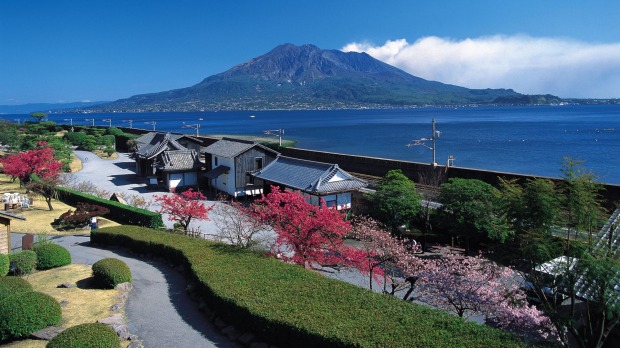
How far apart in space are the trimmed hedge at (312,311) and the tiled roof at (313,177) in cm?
1226

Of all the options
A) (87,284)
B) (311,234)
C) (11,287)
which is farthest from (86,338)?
(311,234)

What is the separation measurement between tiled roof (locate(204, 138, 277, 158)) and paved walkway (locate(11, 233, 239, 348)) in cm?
1694

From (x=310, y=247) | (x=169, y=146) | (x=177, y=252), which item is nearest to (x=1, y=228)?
(x=177, y=252)

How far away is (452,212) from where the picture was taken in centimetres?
2230

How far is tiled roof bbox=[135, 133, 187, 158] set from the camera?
Result: 41.9 meters

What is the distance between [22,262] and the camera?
16.5m

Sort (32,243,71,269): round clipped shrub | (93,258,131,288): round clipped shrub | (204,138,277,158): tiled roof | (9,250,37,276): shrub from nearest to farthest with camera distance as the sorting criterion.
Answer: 1. (93,258,131,288): round clipped shrub
2. (9,250,37,276): shrub
3. (32,243,71,269): round clipped shrub
4. (204,138,277,158): tiled roof

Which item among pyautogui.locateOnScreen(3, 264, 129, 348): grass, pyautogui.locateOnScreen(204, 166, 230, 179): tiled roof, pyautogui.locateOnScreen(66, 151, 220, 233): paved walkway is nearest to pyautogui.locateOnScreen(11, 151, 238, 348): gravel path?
pyautogui.locateOnScreen(3, 264, 129, 348): grass

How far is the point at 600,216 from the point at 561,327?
267 centimetres

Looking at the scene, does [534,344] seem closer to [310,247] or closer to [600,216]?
[600,216]

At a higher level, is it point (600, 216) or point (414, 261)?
point (600, 216)

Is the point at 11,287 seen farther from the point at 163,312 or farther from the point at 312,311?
the point at 312,311

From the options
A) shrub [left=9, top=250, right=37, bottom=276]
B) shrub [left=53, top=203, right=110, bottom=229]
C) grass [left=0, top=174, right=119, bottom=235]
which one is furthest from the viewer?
shrub [left=53, top=203, right=110, bottom=229]

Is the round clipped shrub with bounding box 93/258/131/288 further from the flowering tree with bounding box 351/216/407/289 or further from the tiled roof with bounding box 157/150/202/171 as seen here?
the tiled roof with bounding box 157/150/202/171
